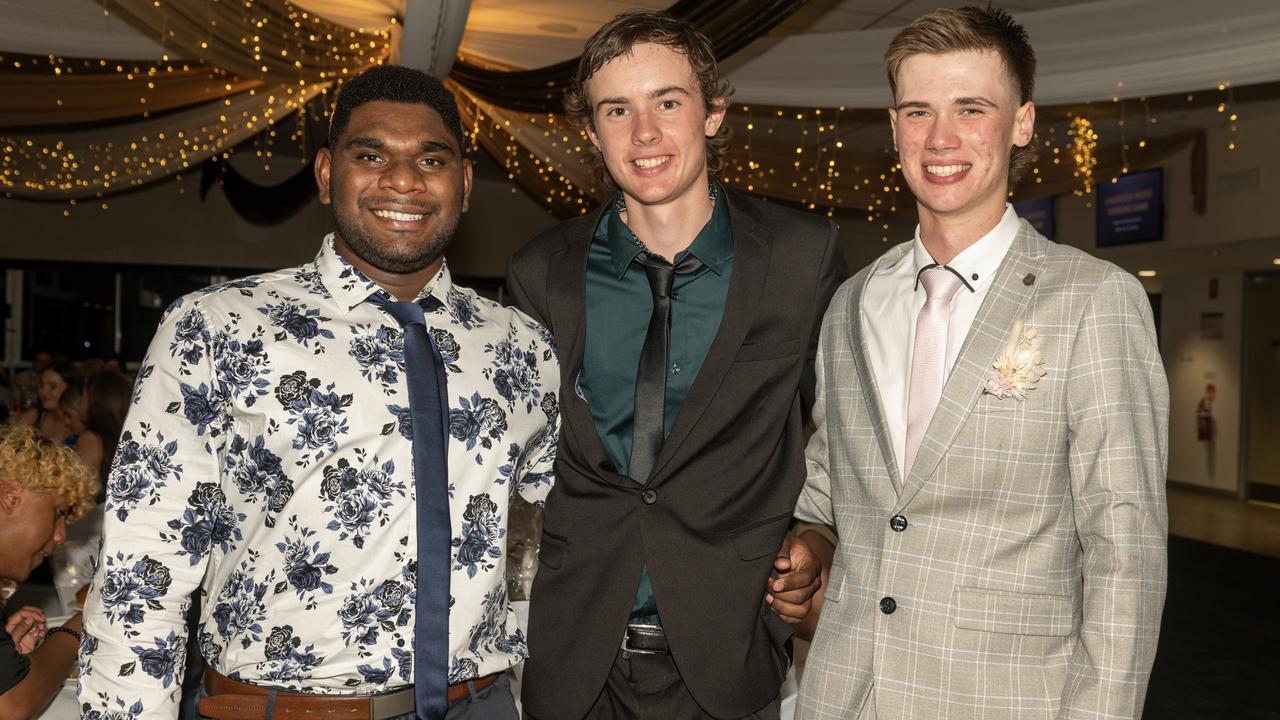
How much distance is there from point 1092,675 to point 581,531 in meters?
0.85

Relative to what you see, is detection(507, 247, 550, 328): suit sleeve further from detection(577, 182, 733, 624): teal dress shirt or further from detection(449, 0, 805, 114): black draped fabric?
→ detection(449, 0, 805, 114): black draped fabric

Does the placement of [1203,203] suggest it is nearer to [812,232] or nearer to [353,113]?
[812,232]

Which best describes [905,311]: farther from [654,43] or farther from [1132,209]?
[1132,209]

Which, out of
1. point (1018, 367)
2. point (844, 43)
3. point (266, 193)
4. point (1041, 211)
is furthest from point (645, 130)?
point (1041, 211)

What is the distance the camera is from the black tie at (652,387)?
1802mm

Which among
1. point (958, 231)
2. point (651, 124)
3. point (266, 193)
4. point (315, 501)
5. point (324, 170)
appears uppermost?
point (266, 193)

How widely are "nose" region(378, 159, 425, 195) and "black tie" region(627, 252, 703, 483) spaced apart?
465 millimetres

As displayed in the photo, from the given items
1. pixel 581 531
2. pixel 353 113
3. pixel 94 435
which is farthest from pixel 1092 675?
pixel 94 435

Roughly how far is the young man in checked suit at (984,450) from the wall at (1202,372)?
11.3 meters

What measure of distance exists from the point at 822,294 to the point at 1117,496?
2.21 ft

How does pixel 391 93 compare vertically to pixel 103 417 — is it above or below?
above

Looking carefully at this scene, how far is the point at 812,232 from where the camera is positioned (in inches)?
76.2

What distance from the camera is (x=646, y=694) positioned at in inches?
71.6

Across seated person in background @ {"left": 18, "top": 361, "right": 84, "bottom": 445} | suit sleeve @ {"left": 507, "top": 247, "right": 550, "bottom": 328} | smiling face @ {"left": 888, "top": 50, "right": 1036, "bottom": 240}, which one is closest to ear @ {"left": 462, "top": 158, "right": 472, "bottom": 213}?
suit sleeve @ {"left": 507, "top": 247, "right": 550, "bottom": 328}
